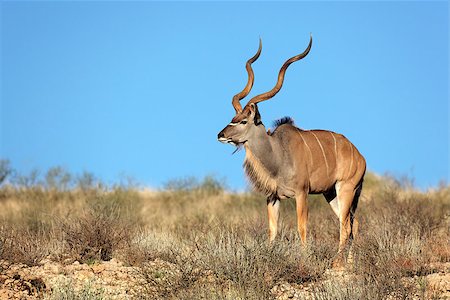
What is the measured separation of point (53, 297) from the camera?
7574mm

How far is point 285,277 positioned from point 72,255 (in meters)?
3.11

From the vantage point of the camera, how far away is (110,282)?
898 centimetres

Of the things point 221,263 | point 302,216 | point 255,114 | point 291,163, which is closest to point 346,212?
point 302,216

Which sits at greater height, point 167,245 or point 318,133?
point 318,133

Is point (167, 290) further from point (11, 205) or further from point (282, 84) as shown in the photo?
point (11, 205)

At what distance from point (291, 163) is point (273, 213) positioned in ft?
2.68

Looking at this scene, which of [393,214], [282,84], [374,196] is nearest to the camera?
[282,84]

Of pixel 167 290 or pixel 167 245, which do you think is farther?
pixel 167 245

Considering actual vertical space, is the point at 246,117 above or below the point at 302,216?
above

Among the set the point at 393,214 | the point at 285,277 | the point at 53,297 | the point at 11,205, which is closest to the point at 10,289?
the point at 53,297

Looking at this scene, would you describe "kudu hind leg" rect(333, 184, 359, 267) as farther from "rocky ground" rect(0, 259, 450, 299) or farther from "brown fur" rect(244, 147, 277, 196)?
"rocky ground" rect(0, 259, 450, 299)

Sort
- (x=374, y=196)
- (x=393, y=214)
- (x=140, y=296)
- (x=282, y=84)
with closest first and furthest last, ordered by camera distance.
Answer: (x=140, y=296)
(x=282, y=84)
(x=393, y=214)
(x=374, y=196)

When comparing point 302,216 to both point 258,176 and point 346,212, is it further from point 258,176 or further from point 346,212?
point 346,212

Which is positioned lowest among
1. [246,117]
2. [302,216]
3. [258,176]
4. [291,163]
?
[302,216]
